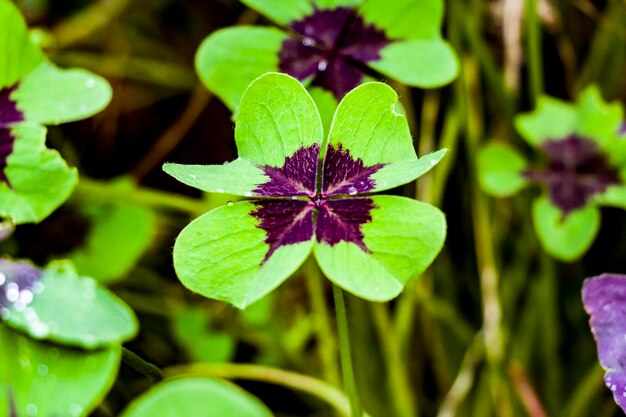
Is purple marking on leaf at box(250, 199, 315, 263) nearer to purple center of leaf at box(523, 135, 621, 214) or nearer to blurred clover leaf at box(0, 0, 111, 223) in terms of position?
blurred clover leaf at box(0, 0, 111, 223)

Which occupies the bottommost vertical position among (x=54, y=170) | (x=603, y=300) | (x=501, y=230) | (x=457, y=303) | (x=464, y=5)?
(x=457, y=303)

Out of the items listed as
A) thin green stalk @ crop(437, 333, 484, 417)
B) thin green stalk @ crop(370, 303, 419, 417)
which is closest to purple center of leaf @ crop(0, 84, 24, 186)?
thin green stalk @ crop(370, 303, 419, 417)

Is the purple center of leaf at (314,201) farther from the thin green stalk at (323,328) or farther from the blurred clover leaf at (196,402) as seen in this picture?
the thin green stalk at (323,328)

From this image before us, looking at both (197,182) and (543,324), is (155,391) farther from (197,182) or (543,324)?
(543,324)

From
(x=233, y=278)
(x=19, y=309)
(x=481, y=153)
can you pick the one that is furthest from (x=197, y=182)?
(x=481, y=153)

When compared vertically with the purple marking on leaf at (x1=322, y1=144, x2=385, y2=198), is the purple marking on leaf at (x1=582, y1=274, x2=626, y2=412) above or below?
below

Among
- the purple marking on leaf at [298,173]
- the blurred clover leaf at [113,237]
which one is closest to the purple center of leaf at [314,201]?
the purple marking on leaf at [298,173]

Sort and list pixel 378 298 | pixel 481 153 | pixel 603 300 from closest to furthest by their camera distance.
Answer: pixel 378 298, pixel 603 300, pixel 481 153
